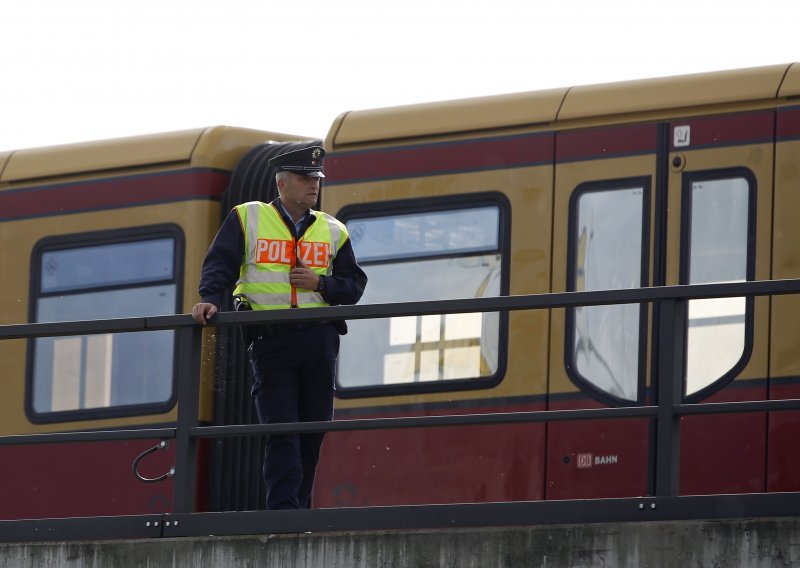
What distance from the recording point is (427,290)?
33.0ft

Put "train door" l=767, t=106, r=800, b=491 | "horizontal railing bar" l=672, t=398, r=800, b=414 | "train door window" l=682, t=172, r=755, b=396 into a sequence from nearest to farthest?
"horizontal railing bar" l=672, t=398, r=800, b=414 < "train door" l=767, t=106, r=800, b=491 < "train door window" l=682, t=172, r=755, b=396

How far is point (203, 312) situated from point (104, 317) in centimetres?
368

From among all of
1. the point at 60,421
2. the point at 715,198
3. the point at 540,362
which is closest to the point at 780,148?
the point at 715,198

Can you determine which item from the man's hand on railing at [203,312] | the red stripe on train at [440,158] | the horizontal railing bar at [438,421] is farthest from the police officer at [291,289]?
the red stripe on train at [440,158]

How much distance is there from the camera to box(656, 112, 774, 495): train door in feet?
29.7

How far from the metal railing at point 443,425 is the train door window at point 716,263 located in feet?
6.69

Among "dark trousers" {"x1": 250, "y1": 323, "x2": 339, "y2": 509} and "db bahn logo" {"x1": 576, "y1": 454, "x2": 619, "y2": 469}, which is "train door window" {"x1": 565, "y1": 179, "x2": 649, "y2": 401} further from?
"dark trousers" {"x1": 250, "y1": 323, "x2": 339, "y2": 509}

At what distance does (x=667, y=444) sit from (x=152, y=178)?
5259 mm

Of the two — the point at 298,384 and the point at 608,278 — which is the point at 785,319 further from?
the point at 298,384

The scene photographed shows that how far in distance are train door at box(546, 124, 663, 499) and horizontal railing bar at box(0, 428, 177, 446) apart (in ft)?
8.89

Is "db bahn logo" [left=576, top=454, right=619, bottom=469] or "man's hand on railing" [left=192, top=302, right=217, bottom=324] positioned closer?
"man's hand on railing" [left=192, top=302, right=217, bottom=324]

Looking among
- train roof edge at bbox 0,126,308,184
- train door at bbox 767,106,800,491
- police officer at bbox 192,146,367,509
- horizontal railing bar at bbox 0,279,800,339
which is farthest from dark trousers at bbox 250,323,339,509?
train roof edge at bbox 0,126,308,184

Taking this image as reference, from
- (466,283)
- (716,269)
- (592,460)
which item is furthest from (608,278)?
(592,460)

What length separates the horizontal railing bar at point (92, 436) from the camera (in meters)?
7.39
